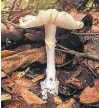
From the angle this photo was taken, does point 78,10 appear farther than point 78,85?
Yes

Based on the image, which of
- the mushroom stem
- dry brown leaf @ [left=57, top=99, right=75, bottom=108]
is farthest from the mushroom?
dry brown leaf @ [left=57, top=99, right=75, bottom=108]

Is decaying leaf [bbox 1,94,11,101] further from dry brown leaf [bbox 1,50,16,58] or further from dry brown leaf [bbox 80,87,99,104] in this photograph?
dry brown leaf [bbox 80,87,99,104]

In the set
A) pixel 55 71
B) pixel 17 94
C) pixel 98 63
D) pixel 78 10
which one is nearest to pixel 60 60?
pixel 55 71

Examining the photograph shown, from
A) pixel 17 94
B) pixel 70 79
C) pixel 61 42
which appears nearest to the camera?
pixel 17 94

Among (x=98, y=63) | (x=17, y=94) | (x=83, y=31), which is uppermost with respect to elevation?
(x=83, y=31)

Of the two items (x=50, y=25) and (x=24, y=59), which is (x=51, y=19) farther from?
(x=24, y=59)

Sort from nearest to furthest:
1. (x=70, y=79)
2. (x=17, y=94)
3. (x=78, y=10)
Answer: (x=17, y=94) < (x=70, y=79) < (x=78, y=10)

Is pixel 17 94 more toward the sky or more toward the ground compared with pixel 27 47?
more toward the ground

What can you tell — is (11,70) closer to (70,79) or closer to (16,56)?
(16,56)
